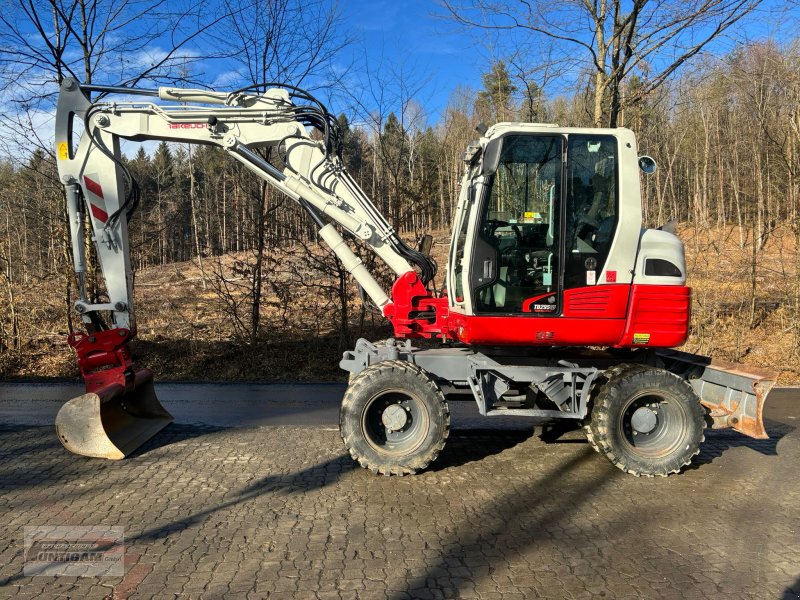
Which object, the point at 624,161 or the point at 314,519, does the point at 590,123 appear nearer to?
the point at 624,161

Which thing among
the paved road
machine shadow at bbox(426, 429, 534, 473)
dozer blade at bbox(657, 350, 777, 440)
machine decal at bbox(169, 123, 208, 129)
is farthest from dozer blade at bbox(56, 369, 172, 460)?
dozer blade at bbox(657, 350, 777, 440)

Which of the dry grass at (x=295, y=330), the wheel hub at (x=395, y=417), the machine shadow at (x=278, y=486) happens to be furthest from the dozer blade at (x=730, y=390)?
the dry grass at (x=295, y=330)

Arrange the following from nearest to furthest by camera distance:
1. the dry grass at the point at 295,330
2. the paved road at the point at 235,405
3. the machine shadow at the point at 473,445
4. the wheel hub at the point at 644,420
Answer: the wheel hub at the point at 644,420 < the machine shadow at the point at 473,445 < the paved road at the point at 235,405 < the dry grass at the point at 295,330

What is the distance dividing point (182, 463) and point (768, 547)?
4.97 meters

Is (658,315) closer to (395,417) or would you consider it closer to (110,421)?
(395,417)

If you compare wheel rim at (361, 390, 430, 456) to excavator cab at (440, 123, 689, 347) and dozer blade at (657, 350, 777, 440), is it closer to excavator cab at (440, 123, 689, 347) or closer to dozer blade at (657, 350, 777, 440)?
excavator cab at (440, 123, 689, 347)

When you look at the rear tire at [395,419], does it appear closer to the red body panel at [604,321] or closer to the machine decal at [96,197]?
the red body panel at [604,321]

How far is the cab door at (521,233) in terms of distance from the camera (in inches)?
211

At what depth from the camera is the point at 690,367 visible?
6180mm

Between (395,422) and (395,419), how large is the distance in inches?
1.2

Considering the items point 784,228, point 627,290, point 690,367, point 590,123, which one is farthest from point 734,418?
point 784,228

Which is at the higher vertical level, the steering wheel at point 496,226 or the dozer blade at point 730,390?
the steering wheel at point 496,226

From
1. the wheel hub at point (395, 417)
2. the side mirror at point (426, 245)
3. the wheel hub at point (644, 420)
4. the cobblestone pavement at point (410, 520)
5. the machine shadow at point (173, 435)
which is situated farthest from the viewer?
the side mirror at point (426, 245)

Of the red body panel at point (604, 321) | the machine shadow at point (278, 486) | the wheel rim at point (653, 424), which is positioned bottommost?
the machine shadow at point (278, 486)
